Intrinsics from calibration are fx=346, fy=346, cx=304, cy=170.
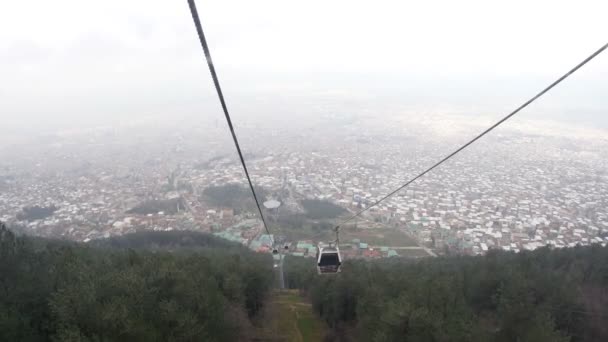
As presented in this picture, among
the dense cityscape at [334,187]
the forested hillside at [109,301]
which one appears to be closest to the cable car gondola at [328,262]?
the forested hillside at [109,301]

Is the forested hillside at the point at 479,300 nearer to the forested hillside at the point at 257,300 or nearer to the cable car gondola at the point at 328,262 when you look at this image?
the forested hillside at the point at 257,300

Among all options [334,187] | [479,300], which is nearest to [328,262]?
[479,300]

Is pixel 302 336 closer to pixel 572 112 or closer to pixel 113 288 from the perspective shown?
pixel 113 288

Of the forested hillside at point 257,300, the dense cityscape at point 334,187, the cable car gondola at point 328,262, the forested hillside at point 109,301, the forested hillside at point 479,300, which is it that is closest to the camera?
the forested hillside at point 109,301

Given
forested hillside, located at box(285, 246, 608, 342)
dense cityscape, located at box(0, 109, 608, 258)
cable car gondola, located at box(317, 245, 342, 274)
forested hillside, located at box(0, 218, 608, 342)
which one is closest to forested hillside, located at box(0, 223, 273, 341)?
forested hillside, located at box(0, 218, 608, 342)

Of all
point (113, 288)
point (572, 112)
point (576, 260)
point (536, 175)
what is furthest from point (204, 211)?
point (572, 112)

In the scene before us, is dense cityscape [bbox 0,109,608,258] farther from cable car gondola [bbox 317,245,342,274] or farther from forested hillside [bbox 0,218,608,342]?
cable car gondola [bbox 317,245,342,274]
